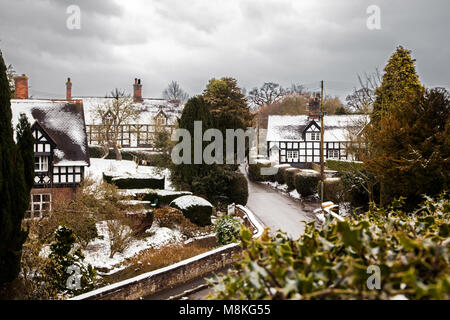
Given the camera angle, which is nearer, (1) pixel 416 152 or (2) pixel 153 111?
(1) pixel 416 152

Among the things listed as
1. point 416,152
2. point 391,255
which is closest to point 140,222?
point 416,152

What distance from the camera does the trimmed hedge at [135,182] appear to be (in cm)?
2023

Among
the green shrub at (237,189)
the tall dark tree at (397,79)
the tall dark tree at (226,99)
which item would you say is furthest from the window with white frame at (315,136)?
the tall dark tree at (397,79)

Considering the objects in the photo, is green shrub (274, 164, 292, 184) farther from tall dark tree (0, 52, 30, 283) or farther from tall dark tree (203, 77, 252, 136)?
tall dark tree (0, 52, 30, 283)

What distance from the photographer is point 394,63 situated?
18.6 meters

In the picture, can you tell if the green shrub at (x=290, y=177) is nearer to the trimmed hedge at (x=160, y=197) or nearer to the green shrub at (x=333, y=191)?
the green shrub at (x=333, y=191)

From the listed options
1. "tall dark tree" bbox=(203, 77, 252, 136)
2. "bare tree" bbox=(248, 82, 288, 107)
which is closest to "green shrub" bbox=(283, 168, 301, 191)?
"tall dark tree" bbox=(203, 77, 252, 136)

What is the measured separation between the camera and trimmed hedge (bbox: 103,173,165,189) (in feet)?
66.4

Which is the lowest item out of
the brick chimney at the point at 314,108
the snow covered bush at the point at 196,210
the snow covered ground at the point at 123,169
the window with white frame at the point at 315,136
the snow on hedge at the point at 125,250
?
the snow on hedge at the point at 125,250

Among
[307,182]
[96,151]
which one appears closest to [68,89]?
[96,151]

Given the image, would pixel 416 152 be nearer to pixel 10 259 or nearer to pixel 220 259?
pixel 220 259

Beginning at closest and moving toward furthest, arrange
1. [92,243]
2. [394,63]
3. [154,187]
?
[92,243] → [394,63] → [154,187]

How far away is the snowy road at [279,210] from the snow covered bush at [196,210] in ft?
10.1

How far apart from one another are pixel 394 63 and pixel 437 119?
6.67 meters
